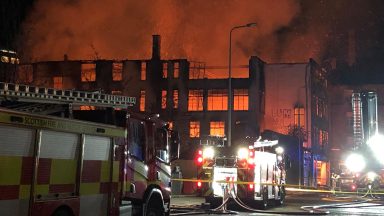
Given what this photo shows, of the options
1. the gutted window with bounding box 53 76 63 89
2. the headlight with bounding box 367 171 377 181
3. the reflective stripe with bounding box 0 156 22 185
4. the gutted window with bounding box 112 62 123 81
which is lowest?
the reflective stripe with bounding box 0 156 22 185

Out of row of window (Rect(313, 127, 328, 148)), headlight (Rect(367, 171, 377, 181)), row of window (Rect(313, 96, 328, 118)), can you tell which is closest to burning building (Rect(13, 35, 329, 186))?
row of window (Rect(313, 127, 328, 148))

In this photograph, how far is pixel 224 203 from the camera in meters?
16.6

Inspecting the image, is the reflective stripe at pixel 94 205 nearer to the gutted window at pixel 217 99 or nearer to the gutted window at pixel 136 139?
Answer: the gutted window at pixel 136 139

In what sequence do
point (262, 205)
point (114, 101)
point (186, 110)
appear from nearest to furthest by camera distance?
point (114, 101)
point (262, 205)
point (186, 110)

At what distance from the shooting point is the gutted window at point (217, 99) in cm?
5306

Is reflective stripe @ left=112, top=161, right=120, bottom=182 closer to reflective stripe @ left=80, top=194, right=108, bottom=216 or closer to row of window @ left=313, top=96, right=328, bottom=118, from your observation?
reflective stripe @ left=80, top=194, right=108, bottom=216

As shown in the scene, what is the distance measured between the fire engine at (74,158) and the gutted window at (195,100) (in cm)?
4277

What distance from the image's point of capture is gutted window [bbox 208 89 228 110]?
5306 centimetres

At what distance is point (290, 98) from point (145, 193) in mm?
46663

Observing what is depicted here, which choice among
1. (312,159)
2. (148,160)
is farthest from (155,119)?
(312,159)

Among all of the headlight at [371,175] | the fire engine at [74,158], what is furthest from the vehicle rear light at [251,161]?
A: the headlight at [371,175]

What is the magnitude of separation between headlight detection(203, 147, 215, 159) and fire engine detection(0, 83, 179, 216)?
22.8 ft

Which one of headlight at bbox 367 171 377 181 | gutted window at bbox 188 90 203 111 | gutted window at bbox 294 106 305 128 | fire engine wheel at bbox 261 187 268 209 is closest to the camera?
fire engine wheel at bbox 261 187 268 209

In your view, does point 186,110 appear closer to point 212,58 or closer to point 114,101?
point 212,58
